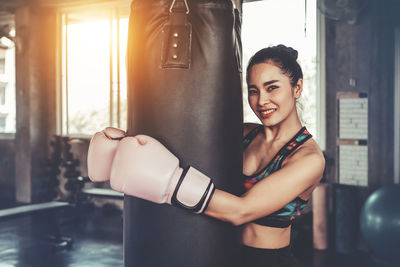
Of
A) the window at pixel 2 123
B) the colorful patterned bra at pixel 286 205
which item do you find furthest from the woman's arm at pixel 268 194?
the window at pixel 2 123

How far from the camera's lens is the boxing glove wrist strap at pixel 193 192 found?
107 cm

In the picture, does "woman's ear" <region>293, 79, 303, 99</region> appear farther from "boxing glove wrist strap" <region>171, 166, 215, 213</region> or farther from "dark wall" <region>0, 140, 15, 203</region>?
"dark wall" <region>0, 140, 15, 203</region>

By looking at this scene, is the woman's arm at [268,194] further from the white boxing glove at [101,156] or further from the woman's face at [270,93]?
the white boxing glove at [101,156]

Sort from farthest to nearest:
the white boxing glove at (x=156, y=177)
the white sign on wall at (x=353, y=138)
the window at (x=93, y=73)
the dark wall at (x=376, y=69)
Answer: the window at (x=93, y=73), the white sign on wall at (x=353, y=138), the dark wall at (x=376, y=69), the white boxing glove at (x=156, y=177)

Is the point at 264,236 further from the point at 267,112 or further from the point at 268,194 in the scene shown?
the point at 267,112

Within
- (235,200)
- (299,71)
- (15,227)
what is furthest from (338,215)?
(15,227)

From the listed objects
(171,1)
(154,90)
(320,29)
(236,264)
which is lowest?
(236,264)

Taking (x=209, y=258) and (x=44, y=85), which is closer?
(x=209, y=258)

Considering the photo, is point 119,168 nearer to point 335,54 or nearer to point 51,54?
point 335,54

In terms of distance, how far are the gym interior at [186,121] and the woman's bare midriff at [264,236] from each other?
0.97ft

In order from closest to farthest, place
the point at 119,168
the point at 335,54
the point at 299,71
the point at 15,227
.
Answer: the point at 119,168 < the point at 299,71 < the point at 335,54 < the point at 15,227

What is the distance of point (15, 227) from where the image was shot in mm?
4871

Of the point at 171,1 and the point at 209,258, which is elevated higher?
the point at 171,1

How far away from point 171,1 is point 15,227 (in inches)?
179
